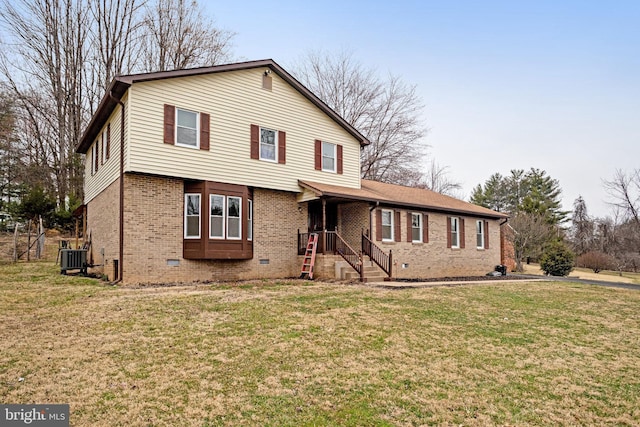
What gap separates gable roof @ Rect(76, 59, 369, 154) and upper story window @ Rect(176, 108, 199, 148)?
1.18 m

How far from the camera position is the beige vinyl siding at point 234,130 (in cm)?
1290

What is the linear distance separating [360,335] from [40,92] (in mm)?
28789

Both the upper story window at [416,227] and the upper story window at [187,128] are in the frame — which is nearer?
the upper story window at [187,128]

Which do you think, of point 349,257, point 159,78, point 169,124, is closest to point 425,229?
point 349,257

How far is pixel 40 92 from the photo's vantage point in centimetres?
2736

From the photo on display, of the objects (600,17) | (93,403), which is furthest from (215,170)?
(600,17)

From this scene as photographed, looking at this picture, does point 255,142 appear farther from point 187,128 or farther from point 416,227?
point 416,227

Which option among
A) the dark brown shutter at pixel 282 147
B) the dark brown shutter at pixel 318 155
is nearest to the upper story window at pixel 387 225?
the dark brown shutter at pixel 318 155

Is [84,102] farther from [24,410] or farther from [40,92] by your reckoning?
[24,410]

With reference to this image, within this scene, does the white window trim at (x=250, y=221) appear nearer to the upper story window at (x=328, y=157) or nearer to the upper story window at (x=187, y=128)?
the upper story window at (x=187, y=128)

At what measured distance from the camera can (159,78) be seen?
1296 cm

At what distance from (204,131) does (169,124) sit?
3.73 ft

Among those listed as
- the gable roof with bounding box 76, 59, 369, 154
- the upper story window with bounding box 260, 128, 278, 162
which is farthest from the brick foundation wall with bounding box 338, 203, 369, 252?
the upper story window with bounding box 260, 128, 278, 162

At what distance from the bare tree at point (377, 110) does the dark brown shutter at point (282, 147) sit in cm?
1739
